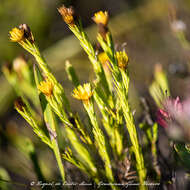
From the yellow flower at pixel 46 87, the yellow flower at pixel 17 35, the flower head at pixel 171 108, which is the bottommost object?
the flower head at pixel 171 108

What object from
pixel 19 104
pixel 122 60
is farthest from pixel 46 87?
pixel 122 60

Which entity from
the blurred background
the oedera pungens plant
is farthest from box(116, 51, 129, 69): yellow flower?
the blurred background

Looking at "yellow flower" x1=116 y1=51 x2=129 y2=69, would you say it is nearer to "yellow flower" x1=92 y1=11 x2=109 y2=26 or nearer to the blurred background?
"yellow flower" x1=92 y1=11 x2=109 y2=26

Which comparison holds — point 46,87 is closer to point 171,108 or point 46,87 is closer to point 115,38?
point 171,108

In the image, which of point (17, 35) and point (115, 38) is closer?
point (17, 35)

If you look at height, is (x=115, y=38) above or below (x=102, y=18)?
below

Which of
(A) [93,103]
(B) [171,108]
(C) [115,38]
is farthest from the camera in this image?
(C) [115,38]

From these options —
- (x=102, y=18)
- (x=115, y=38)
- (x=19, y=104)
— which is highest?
(x=102, y=18)

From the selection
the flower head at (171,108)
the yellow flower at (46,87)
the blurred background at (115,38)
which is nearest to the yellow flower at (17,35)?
the yellow flower at (46,87)

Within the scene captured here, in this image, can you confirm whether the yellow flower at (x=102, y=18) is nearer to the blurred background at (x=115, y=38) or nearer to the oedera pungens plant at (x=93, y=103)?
the oedera pungens plant at (x=93, y=103)

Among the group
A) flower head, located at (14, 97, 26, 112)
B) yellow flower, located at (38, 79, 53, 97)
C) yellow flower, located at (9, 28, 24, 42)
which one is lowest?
flower head, located at (14, 97, 26, 112)

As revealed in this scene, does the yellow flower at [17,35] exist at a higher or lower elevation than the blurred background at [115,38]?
higher

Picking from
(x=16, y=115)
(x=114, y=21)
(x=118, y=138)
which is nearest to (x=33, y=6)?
(x=114, y=21)
